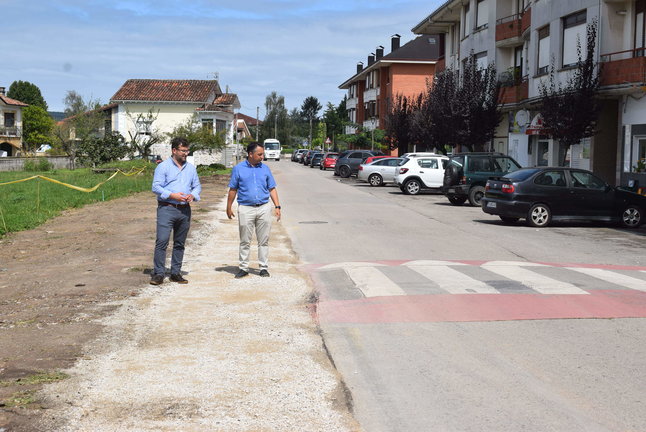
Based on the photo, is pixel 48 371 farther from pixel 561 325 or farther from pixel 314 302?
pixel 561 325

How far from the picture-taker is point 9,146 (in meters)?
87.2

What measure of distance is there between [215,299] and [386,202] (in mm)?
18693

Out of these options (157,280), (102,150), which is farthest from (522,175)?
(102,150)

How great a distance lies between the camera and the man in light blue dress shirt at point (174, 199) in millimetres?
9891

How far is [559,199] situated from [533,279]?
31.4 ft

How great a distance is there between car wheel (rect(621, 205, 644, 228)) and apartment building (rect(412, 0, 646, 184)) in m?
7.09

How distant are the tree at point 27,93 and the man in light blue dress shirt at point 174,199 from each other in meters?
106

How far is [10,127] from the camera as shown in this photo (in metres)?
86.6

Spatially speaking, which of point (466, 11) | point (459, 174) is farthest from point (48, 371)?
point (466, 11)

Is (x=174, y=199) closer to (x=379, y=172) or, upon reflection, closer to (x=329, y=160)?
(x=379, y=172)

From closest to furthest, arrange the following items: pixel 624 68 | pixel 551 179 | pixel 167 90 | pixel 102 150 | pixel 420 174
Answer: pixel 551 179 < pixel 624 68 < pixel 420 174 < pixel 102 150 < pixel 167 90

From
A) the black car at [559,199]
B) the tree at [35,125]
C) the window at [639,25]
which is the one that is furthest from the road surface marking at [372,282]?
the tree at [35,125]

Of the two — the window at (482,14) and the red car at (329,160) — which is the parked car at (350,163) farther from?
the red car at (329,160)

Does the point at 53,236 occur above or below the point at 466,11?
below
